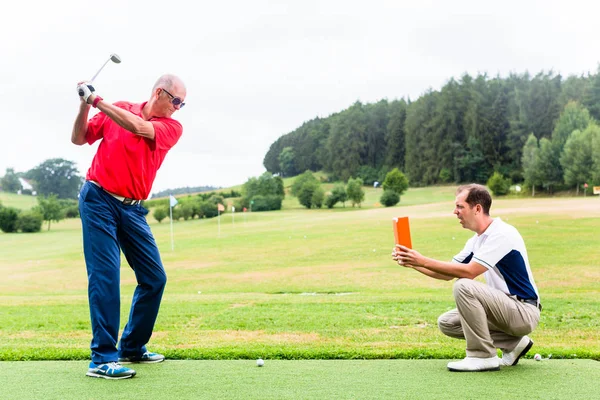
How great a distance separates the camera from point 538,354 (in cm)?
569

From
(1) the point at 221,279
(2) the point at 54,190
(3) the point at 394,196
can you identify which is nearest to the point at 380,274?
(1) the point at 221,279

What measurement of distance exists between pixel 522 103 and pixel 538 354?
86428mm

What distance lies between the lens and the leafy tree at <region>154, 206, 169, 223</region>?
71.3m

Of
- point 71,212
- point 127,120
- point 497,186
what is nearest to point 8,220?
point 71,212

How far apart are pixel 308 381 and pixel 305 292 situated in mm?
16574

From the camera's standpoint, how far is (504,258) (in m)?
5.01

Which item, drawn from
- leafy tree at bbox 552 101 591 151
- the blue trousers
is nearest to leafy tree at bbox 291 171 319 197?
leafy tree at bbox 552 101 591 151

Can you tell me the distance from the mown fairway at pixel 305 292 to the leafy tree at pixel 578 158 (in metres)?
13.4

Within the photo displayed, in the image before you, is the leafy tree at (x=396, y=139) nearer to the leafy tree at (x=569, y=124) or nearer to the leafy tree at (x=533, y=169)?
the leafy tree at (x=533, y=169)

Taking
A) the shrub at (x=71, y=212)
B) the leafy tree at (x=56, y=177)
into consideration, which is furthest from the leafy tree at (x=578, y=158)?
the leafy tree at (x=56, y=177)

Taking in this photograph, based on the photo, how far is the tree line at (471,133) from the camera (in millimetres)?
72438

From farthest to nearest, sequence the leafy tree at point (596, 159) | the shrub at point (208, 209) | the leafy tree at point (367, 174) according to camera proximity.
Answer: the leafy tree at point (367, 174), the shrub at point (208, 209), the leafy tree at point (596, 159)

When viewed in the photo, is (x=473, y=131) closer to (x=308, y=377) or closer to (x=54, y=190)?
(x=54, y=190)

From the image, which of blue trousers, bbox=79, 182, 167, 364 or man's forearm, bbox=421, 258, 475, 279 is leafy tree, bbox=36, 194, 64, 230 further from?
man's forearm, bbox=421, 258, 475, 279
